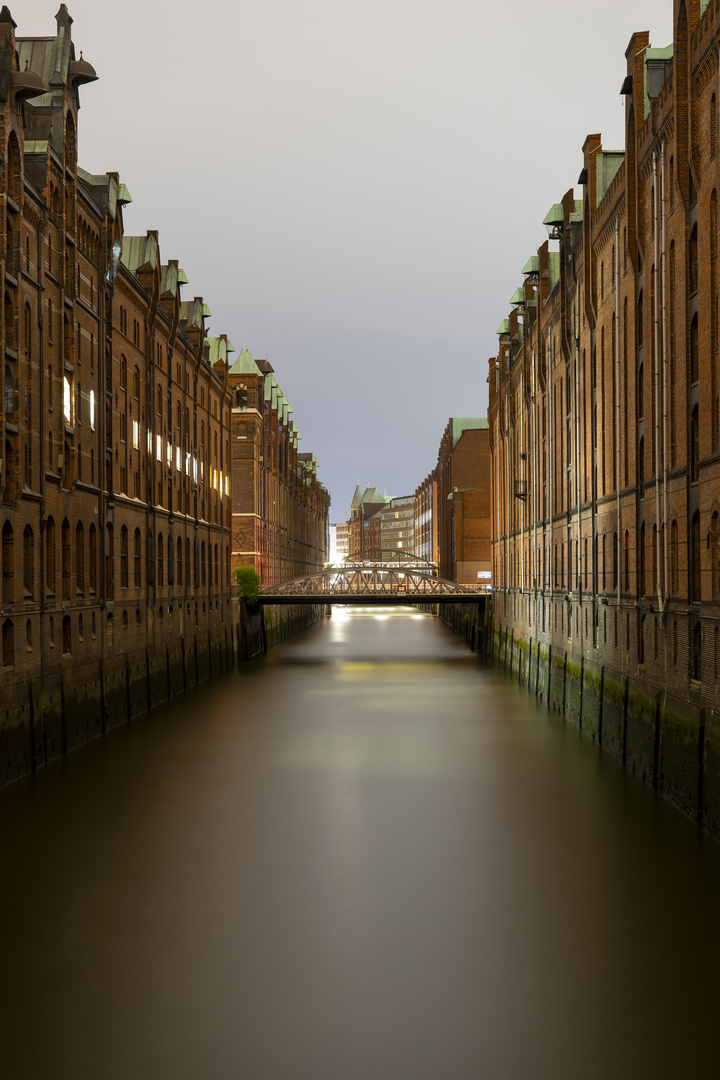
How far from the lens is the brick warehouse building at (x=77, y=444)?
23.0 m

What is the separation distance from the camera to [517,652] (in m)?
49.2

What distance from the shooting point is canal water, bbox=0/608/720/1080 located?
10961 millimetres

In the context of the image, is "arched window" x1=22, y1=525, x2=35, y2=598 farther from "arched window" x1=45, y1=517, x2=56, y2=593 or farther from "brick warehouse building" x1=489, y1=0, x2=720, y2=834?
"brick warehouse building" x1=489, y1=0, x2=720, y2=834

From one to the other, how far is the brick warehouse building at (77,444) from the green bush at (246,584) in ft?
44.0

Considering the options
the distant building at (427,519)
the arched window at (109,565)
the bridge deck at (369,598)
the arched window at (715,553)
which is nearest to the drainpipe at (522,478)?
the bridge deck at (369,598)

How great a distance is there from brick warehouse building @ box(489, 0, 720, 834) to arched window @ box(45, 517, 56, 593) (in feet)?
47.2

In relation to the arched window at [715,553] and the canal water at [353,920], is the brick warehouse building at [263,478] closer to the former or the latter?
the canal water at [353,920]

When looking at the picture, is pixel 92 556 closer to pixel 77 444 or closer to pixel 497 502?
pixel 77 444

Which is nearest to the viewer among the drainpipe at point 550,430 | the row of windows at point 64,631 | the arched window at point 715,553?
the arched window at point 715,553

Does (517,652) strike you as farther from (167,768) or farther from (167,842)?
(167,842)

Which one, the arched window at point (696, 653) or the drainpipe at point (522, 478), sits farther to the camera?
the drainpipe at point (522, 478)

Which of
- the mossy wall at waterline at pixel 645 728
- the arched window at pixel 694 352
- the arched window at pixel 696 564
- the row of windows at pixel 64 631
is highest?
the arched window at pixel 694 352

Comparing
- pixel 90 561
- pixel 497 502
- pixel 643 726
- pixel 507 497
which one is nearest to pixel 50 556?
pixel 90 561

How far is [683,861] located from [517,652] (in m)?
32.4
